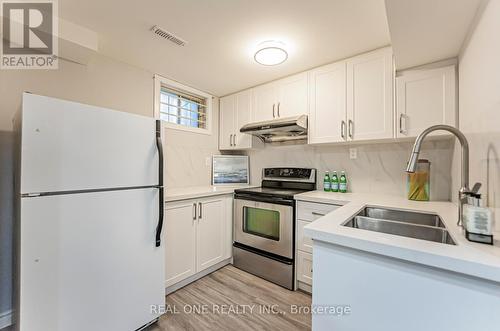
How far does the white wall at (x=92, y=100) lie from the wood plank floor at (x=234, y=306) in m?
1.18

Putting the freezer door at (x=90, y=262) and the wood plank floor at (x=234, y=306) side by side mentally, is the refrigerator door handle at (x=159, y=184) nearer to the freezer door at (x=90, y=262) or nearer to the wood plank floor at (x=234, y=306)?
the freezer door at (x=90, y=262)

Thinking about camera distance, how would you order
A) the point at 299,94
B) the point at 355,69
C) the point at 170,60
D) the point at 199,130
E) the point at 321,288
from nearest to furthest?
1. the point at 321,288
2. the point at 355,69
3. the point at 170,60
4. the point at 299,94
5. the point at 199,130

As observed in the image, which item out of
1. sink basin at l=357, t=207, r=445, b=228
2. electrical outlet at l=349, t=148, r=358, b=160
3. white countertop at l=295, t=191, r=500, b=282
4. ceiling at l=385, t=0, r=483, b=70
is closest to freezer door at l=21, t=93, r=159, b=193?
white countertop at l=295, t=191, r=500, b=282

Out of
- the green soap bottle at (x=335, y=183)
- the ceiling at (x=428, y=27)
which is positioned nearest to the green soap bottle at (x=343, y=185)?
the green soap bottle at (x=335, y=183)

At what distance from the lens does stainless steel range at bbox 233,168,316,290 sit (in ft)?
6.79

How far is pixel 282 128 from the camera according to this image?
230 cm

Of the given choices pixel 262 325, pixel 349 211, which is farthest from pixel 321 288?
pixel 262 325

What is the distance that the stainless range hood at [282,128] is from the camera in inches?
85.7

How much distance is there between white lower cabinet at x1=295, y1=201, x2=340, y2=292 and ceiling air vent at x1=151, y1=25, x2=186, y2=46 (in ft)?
5.86

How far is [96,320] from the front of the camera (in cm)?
129

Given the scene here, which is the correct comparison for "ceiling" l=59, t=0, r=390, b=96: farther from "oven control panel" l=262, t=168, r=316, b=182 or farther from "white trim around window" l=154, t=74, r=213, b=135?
"oven control panel" l=262, t=168, r=316, b=182

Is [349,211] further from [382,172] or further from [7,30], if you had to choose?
[7,30]

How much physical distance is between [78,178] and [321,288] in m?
1.43

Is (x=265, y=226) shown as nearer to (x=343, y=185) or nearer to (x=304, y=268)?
(x=304, y=268)
